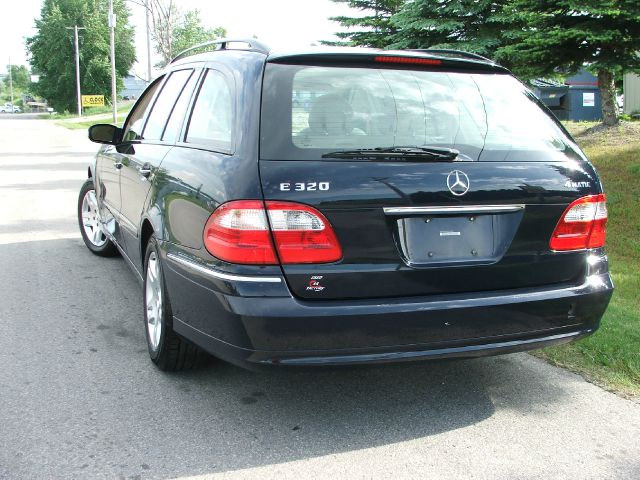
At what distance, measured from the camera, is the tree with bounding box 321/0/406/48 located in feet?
56.8

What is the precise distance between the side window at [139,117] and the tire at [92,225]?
4.87 feet

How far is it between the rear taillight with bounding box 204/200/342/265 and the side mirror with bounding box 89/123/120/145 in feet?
9.40

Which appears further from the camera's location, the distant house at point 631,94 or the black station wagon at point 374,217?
the distant house at point 631,94

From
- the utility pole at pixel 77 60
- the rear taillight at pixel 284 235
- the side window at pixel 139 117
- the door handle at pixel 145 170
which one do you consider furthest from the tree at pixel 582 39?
the utility pole at pixel 77 60

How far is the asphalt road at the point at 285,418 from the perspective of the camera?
9.94 ft

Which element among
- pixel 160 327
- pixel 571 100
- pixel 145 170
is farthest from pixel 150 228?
pixel 571 100

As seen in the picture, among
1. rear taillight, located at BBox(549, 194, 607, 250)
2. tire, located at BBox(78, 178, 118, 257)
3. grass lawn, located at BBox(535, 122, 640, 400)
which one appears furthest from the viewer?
tire, located at BBox(78, 178, 118, 257)

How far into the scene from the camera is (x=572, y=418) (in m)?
3.53

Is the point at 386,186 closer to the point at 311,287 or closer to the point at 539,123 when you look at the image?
the point at 311,287

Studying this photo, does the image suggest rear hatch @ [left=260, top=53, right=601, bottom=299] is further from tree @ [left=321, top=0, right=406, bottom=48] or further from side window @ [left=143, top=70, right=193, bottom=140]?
tree @ [left=321, top=0, right=406, bottom=48]

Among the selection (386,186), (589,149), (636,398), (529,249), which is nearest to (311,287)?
(386,186)

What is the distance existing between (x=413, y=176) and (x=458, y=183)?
211 mm

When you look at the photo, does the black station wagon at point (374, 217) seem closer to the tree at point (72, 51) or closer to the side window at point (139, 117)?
the side window at point (139, 117)

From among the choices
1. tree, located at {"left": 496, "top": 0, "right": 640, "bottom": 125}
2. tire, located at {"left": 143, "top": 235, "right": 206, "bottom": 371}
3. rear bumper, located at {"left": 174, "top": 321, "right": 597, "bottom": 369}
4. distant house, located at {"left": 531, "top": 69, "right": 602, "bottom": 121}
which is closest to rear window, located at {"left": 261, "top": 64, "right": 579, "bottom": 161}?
rear bumper, located at {"left": 174, "top": 321, "right": 597, "bottom": 369}
